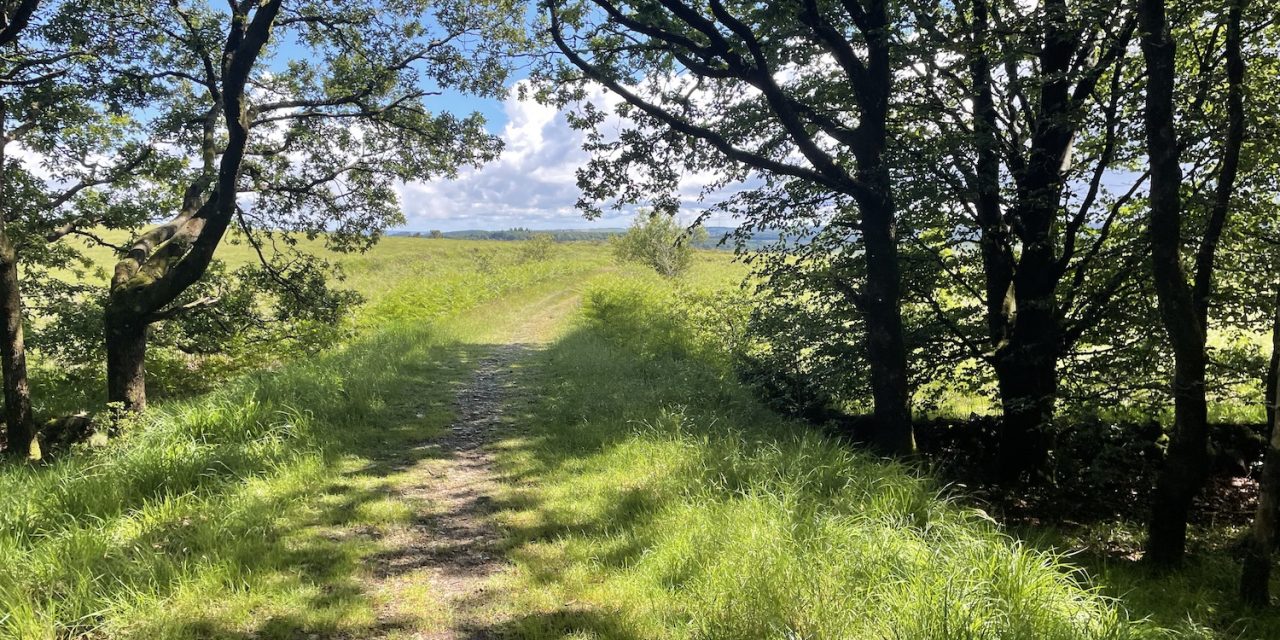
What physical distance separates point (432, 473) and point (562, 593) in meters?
2.88

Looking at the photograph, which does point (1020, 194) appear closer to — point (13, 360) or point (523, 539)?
point (523, 539)

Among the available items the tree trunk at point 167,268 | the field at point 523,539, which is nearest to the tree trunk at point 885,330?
the field at point 523,539

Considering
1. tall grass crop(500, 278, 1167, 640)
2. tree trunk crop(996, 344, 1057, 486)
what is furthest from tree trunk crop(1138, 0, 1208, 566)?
tree trunk crop(996, 344, 1057, 486)

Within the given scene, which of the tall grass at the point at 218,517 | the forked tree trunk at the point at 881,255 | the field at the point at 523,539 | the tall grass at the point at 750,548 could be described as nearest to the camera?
the tall grass at the point at 750,548

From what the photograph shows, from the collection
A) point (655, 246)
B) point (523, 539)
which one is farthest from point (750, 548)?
point (655, 246)

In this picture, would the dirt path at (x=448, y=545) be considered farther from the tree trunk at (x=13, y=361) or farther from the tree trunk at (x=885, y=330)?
the tree trunk at (x=13, y=361)

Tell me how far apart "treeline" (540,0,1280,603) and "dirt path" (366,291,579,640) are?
4.93m

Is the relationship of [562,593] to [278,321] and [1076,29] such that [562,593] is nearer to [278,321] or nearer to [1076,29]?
[1076,29]

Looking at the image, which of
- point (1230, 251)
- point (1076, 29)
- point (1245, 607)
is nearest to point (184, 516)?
point (1245, 607)

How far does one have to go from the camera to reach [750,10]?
8648 millimetres

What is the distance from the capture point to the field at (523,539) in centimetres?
321

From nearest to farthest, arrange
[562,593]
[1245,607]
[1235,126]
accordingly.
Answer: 1. [562,593]
2. [1245,607]
3. [1235,126]

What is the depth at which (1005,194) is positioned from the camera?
27.7 feet

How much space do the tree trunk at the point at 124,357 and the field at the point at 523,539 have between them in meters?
2.53
